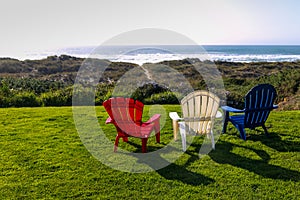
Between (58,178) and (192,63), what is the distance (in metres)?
11.0

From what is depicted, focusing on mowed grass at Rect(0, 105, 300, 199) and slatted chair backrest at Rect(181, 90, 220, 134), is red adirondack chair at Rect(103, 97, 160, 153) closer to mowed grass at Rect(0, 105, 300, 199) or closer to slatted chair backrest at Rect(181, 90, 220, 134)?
mowed grass at Rect(0, 105, 300, 199)

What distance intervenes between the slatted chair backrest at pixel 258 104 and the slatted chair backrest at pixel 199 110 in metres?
0.58

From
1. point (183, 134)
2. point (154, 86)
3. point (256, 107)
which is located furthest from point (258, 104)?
point (154, 86)

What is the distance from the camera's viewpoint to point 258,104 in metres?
4.71

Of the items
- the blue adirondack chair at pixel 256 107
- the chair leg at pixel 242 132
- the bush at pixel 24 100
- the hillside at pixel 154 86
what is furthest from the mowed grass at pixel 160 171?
the hillside at pixel 154 86

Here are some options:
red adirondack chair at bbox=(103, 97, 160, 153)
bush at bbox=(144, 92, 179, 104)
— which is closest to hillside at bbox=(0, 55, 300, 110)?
bush at bbox=(144, 92, 179, 104)

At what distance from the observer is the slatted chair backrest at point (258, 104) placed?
4598mm

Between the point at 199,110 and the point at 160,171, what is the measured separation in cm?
122

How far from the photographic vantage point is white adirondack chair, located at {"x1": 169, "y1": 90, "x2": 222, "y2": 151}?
442 centimetres

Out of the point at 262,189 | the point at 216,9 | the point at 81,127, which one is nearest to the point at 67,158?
the point at 81,127

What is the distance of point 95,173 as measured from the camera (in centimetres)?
371

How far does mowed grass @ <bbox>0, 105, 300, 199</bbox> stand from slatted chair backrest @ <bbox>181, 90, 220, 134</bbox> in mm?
355

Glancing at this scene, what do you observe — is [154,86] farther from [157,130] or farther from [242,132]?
[242,132]

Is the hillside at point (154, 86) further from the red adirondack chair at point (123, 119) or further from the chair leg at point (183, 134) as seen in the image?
the red adirondack chair at point (123, 119)
